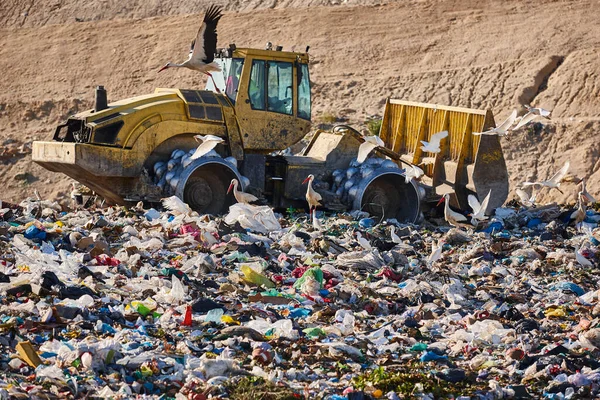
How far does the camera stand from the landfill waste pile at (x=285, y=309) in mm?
6086

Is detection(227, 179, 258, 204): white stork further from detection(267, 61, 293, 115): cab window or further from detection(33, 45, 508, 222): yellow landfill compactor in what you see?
detection(267, 61, 293, 115): cab window

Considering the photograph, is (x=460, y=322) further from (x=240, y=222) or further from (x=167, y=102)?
(x=167, y=102)

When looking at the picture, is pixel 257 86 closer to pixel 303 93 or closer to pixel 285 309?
pixel 303 93

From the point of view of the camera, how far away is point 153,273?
8828mm

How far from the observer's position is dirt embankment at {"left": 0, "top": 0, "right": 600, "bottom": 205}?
804 inches

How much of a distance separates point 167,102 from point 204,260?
11.1ft

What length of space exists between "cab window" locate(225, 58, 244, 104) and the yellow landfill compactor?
1 cm

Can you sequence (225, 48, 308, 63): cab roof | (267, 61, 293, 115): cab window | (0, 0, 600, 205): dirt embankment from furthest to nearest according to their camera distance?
(0, 0, 600, 205): dirt embankment
(267, 61, 293, 115): cab window
(225, 48, 308, 63): cab roof

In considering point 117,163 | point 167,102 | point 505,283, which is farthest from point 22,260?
point 505,283

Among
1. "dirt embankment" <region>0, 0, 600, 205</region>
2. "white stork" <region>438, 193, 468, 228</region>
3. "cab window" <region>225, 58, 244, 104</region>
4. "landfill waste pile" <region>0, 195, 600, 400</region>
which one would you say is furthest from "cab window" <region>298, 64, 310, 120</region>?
"dirt embankment" <region>0, 0, 600, 205</region>

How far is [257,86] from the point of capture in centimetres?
1248

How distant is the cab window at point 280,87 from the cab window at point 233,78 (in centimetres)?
37

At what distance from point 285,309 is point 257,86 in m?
5.11

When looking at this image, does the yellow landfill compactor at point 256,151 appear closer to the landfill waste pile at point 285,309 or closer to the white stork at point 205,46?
the white stork at point 205,46
